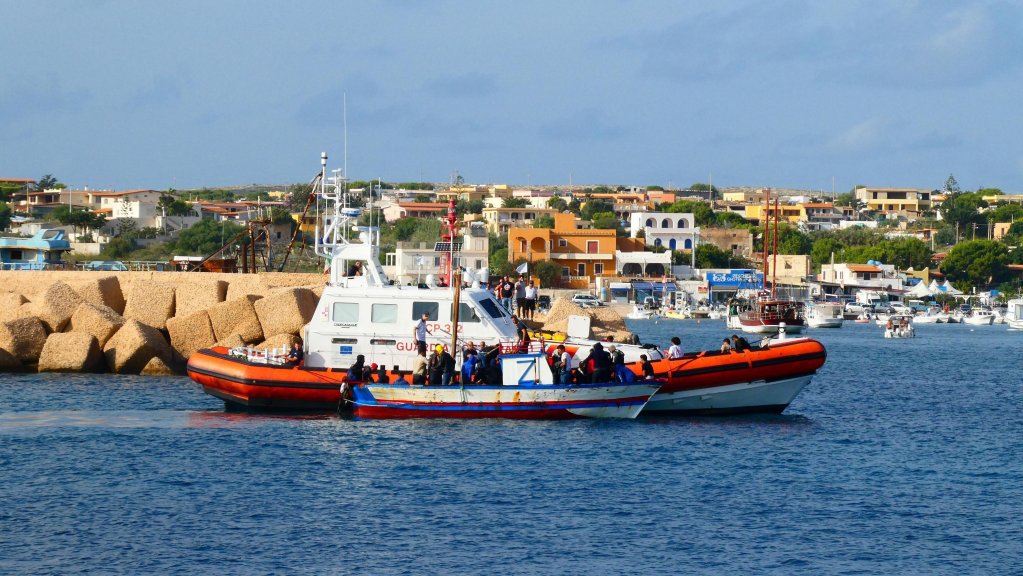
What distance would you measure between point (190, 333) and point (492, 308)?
1098 cm

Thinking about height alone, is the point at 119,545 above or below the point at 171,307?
below

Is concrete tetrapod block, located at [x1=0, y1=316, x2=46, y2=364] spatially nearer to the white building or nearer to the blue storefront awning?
the blue storefront awning

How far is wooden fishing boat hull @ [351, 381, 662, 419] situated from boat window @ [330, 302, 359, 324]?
6.18ft

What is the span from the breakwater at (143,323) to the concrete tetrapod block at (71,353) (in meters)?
0.02

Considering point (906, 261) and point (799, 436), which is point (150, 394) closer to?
point (799, 436)

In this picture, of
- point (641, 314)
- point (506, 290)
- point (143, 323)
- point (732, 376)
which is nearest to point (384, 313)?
point (732, 376)

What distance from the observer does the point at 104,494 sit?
2039cm

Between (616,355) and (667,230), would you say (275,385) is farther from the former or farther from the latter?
(667,230)

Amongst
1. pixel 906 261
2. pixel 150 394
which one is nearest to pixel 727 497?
pixel 150 394

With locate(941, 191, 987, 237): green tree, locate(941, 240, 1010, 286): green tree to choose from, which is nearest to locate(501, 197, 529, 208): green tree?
locate(941, 240, 1010, 286): green tree

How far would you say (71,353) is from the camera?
35062mm

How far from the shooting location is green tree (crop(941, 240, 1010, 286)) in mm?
128250

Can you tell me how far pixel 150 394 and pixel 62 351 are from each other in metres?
5.16

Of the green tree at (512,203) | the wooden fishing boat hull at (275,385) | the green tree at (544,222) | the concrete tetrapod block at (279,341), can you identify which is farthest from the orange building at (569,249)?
the wooden fishing boat hull at (275,385)
